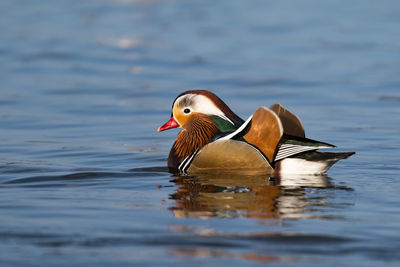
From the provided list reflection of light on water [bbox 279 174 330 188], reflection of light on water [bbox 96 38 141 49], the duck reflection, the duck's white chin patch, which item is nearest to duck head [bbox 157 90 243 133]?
the duck reflection

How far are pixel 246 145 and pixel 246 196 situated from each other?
0.94 meters

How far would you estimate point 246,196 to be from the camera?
741 cm

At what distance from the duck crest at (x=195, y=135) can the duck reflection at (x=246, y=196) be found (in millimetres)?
514

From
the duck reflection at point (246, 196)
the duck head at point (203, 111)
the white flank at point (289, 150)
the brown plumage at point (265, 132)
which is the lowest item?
the duck reflection at point (246, 196)

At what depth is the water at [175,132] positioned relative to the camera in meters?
5.87

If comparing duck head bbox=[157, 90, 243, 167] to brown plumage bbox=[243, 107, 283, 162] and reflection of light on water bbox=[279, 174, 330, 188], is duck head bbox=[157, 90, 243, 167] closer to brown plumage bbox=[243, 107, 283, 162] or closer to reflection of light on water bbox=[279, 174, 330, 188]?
brown plumage bbox=[243, 107, 283, 162]

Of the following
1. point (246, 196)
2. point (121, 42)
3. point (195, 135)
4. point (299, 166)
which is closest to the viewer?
point (246, 196)

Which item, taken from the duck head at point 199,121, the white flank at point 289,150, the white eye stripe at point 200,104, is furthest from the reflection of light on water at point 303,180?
the white eye stripe at point 200,104

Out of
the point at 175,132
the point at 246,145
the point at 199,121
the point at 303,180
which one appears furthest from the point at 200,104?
the point at 175,132

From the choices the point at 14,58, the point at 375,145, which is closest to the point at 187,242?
the point at 375,145

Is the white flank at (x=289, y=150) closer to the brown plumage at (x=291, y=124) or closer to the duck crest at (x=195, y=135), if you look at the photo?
the brown plumage at (x=291, y=124)

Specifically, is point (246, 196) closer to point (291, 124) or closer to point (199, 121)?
point (291, 124)

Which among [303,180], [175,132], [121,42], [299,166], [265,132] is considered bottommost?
[303,180]

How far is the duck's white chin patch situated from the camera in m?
8.16
